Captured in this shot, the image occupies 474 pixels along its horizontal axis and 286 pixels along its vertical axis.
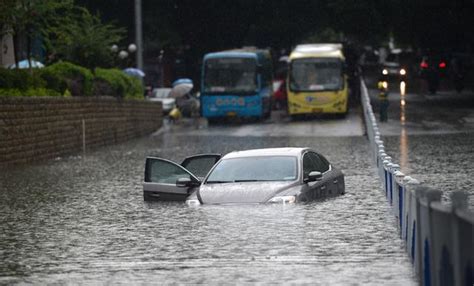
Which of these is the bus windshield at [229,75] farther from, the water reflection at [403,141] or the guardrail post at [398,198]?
the guardrail post at [398,198]

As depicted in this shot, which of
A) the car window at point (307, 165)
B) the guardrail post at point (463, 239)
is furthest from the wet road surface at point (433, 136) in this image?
the guardrail post at point (463, 239)

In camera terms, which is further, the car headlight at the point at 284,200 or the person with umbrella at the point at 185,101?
the person with umbrella at the point at 185,101

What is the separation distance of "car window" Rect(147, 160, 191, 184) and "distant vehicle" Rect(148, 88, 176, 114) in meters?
40.9

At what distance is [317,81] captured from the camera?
5769 cm

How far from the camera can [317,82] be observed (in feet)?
189

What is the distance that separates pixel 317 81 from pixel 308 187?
1482 inches

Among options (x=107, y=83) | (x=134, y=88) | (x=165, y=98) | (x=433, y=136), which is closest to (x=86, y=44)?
(x=134, y=88)

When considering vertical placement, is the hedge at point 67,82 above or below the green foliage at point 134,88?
above

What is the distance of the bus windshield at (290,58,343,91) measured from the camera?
57.2 meters

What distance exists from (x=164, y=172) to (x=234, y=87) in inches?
1426

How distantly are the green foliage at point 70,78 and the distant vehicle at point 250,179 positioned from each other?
63.1ft

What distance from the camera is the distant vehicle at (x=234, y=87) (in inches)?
2254

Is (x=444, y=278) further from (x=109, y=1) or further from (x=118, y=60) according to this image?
(x=109, y=1)

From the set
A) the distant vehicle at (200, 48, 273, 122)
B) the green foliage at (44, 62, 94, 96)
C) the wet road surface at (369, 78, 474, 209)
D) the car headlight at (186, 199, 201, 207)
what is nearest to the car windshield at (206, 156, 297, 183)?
the car headlight at (186, 199, 201, 207)
